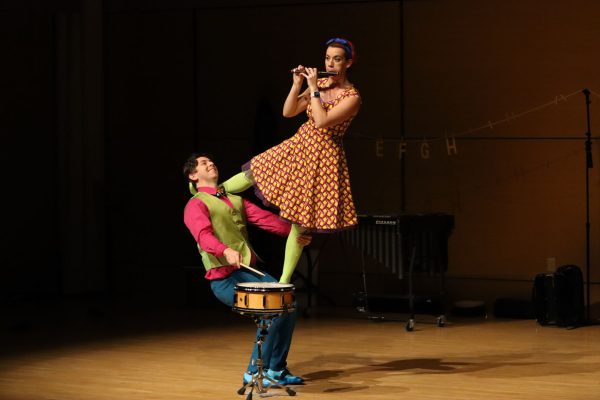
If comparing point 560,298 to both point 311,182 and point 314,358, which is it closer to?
point 314,358

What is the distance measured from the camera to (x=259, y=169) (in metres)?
5.35

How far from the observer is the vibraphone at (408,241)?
7758 mm

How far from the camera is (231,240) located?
5344mm

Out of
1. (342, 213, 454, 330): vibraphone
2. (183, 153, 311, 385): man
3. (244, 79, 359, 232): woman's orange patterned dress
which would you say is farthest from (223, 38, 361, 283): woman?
(342, 213, 454, 330): vibraphone

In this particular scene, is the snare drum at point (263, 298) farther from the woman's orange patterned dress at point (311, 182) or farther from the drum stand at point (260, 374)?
the woman's orange patterned dress at point (311, 182)

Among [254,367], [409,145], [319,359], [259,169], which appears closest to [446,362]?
[319,359]

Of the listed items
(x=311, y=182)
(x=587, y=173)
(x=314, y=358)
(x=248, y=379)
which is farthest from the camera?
(x=587, y=173)

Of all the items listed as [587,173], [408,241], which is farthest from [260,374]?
[587,173]

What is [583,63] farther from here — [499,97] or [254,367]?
[254,367]

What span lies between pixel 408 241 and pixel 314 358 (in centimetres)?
193

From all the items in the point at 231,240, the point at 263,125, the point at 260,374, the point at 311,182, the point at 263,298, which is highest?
the point at 263,125

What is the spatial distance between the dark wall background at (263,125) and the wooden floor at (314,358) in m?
1.09

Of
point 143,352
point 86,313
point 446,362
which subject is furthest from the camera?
point 86,313

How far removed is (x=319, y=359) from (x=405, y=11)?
3.64m
